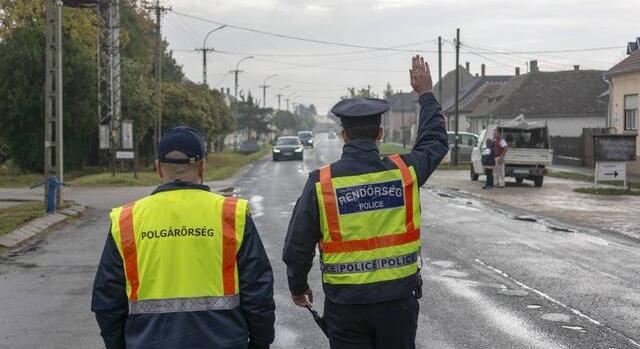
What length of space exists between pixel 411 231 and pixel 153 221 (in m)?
1.39

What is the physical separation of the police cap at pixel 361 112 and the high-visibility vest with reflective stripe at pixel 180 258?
39.6 inches

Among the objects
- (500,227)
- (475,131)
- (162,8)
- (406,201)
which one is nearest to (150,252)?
(406,201)

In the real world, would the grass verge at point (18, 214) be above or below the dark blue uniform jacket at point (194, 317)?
below

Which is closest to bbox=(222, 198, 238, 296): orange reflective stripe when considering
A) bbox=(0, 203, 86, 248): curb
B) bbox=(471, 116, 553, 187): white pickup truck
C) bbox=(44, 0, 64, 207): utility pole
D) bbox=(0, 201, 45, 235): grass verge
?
bbox=(0, 203, 86, 248): curb

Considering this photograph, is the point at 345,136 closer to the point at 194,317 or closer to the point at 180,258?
the point at 180,258

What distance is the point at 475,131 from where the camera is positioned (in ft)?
252

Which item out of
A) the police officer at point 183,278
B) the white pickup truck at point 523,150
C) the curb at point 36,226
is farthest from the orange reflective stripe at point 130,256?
the white pickup truck at point 523,150

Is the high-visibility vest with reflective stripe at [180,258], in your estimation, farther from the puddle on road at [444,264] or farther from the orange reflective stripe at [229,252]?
the puddle on road at [444,264]

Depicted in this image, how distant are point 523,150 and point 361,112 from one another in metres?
23.7

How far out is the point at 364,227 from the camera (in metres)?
4.16

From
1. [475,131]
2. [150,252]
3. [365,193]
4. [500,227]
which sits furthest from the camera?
[475,131]

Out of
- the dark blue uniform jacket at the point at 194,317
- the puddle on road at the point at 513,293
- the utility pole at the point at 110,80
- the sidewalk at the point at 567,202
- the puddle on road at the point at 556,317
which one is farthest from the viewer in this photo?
the utility pole at the point at 110,80

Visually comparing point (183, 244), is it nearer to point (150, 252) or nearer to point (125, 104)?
point (150, 252)

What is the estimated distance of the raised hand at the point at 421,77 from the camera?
466 cm
